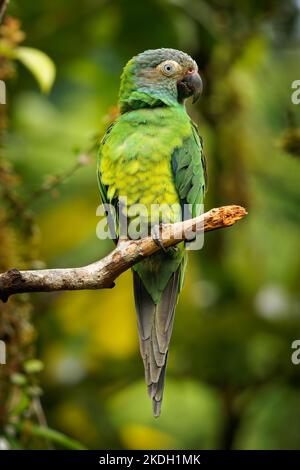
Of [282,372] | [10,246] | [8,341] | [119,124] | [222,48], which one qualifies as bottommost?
[282,372]

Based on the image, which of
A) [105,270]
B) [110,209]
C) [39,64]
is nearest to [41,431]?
[110,209]

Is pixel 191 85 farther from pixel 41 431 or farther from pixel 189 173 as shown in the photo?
pixel 41 431

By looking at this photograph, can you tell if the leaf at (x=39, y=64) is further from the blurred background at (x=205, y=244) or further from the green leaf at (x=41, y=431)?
the green leaf at (x=41, y=431)

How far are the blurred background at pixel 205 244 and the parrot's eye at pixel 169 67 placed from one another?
139 cm

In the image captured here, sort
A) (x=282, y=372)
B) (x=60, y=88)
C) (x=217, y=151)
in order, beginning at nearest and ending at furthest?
(x=282, y=372) < (x=217, y=151) < (x=60, y=88)

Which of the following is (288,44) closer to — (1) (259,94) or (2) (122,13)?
(1) (259,94)

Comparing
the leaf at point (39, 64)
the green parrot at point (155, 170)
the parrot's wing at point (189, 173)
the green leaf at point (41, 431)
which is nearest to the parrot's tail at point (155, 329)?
the green parrot at point (155, 170)

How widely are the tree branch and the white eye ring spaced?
1.01 metres

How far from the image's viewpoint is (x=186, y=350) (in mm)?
5316

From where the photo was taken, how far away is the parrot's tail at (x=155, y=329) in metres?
3.14

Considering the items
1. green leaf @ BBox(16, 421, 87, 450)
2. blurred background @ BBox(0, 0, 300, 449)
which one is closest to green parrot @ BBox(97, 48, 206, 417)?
green leaf @ BBox(16, 421, 87, 450)

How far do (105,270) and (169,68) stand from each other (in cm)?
124

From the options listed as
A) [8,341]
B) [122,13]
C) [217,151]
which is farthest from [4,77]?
[217,151]

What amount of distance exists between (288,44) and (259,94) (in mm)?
474
